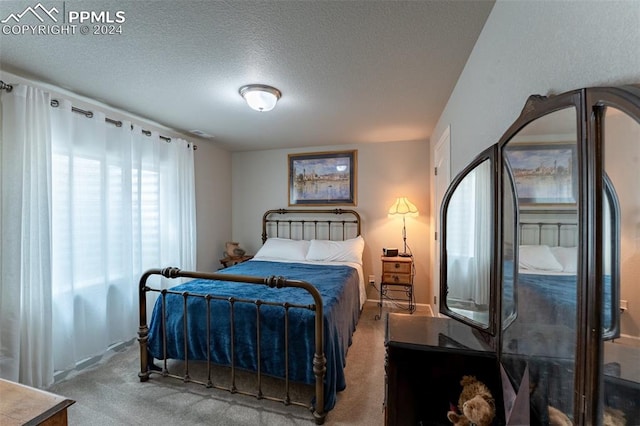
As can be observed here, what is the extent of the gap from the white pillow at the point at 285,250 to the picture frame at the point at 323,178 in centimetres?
70

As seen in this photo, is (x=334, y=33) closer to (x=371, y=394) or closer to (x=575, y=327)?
(x=575, y=327)

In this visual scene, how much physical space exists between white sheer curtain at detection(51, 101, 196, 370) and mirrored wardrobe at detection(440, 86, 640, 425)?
3.03 metres

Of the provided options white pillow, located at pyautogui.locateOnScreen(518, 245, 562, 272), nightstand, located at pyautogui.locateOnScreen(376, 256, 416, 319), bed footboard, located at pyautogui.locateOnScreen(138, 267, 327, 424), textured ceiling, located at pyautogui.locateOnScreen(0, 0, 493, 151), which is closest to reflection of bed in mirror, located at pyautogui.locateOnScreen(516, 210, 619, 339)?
white pillow, located at pyautogui.locateOnScreen(518, 245, 562, 272)

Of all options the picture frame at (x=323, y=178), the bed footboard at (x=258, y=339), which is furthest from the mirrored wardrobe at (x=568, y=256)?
the picture frame at (x=323, y=178)

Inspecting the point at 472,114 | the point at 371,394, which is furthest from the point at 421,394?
the point at 472,114

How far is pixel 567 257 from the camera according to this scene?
2.29 ft

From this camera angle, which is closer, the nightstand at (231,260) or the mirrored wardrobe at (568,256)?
the mirrored wardrobe at (568,256)

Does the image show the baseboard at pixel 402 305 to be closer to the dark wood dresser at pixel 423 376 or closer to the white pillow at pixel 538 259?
the dark wood dresser at pixel 423 376

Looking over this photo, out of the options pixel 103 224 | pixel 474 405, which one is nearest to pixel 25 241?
pixel 103 224

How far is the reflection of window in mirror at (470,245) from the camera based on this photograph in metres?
1.22

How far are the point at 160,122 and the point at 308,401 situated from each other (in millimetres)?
3263

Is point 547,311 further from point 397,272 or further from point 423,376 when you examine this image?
point 397,272

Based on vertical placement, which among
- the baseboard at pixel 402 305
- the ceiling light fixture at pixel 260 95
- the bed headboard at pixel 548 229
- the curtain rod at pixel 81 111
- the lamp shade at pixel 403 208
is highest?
the ceiling light fixture at pixel 260 95

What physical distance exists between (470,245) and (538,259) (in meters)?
0.54
